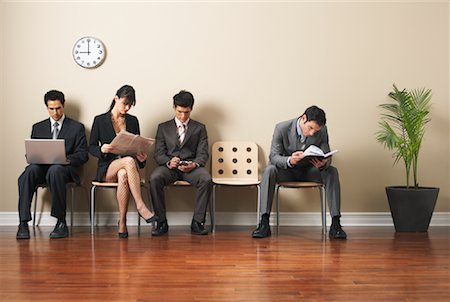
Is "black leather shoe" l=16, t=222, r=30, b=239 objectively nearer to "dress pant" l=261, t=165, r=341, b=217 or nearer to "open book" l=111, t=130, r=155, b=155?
"open book" l=111, t=130, r=155, b=155

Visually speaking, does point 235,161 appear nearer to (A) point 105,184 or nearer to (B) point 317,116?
(B) point 317,116

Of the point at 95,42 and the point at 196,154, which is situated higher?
the point at 95,42

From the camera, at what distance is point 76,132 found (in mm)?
5891

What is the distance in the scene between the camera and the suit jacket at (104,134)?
5730 millimetres

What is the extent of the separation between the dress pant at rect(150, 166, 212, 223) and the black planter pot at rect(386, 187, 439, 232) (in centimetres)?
164

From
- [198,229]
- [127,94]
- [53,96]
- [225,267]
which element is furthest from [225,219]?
[225,267]

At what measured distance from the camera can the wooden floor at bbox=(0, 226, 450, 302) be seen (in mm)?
3293

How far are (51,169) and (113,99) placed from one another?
0.87 m

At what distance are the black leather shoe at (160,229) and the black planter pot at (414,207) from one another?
199 cm

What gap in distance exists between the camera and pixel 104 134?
5.80 metres

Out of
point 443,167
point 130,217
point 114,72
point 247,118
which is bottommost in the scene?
point 130,217

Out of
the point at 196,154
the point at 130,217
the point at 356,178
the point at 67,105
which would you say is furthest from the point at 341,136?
the point at 67,105

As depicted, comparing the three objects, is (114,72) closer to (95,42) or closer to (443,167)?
(95,42)

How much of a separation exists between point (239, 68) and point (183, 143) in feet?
3.03
